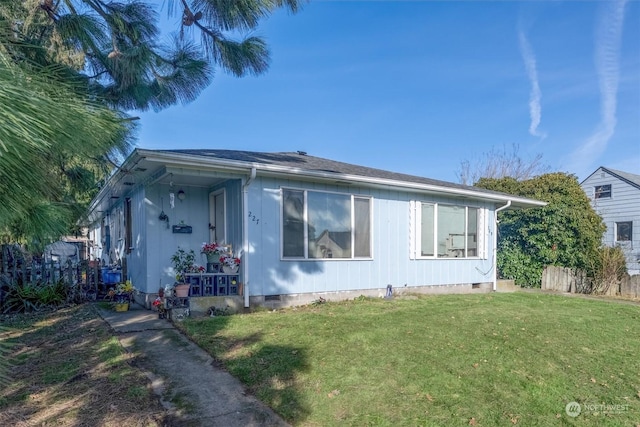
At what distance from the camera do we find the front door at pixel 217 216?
7590 mm

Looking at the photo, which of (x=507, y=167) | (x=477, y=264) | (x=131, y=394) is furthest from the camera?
(x=507, y=167)

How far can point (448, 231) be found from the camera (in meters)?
9.66

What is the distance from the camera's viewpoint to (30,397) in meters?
3.20

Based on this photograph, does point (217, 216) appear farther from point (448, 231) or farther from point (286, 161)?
point (448, 231)

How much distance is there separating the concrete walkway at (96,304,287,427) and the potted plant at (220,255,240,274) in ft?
5.03

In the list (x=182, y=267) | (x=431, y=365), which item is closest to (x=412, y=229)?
(x=182, y=267)

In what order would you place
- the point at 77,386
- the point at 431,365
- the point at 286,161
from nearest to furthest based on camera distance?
1. the point at 77,386
2. the point at 431,365
3. the point at 286,161

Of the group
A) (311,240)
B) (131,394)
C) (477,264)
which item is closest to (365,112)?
(477,264)

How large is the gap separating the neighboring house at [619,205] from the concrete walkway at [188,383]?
739 inches

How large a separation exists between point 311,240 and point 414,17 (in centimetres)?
733

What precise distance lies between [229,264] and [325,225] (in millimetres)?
2087

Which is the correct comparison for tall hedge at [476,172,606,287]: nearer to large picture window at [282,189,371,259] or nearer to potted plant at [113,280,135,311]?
large picture window at [282,189,371,259]

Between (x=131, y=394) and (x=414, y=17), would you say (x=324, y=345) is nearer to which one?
(x=131, y=394)

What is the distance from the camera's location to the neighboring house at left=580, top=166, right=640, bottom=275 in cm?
1712
